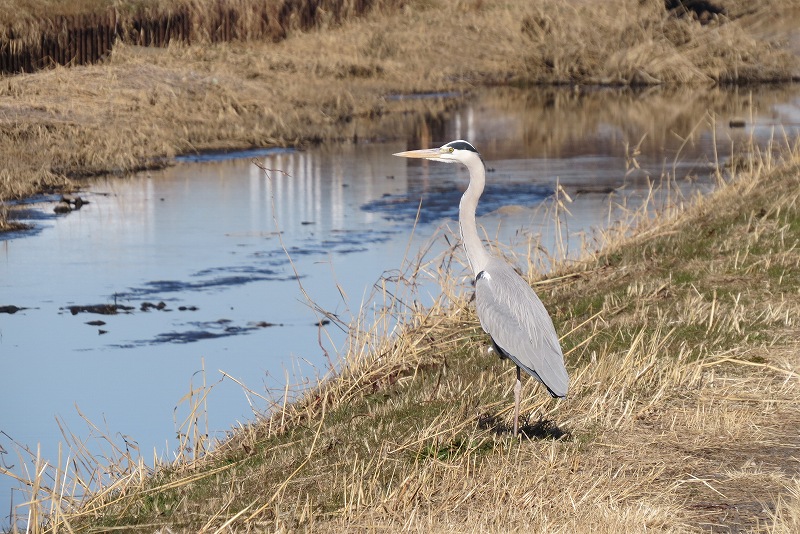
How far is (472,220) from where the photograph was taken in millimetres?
5949

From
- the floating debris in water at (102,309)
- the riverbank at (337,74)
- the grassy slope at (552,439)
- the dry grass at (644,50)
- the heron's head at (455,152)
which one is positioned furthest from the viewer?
the dry grass at (644,50)

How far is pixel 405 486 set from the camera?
16.3 feet

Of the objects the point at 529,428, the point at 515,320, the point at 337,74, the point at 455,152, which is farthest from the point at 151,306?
the point at 337,74

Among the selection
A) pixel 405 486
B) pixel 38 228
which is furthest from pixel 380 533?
pixel 38 228

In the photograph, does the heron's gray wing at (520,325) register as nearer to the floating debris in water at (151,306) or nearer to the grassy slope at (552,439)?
the grassy slope at (552,439)

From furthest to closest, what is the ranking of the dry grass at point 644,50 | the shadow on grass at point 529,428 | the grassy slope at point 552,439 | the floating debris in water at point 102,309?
the dry grass at point 644,50
the floating debris in water at point 102,309
the shadow on grass at point 529,428
the grassy slope at point 552,439

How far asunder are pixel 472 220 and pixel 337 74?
1938cm

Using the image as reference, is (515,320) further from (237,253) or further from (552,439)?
(237,253)

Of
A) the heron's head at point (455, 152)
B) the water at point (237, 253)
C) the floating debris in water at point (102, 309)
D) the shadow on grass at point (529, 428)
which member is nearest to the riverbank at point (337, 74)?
the water at point (237, 253)

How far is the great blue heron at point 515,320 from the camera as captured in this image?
17.7ft

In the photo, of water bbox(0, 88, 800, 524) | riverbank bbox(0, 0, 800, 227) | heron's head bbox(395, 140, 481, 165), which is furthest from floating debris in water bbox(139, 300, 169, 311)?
heron's head bbox(395, 140, 481, 165)

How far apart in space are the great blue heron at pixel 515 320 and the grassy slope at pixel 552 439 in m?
0.34

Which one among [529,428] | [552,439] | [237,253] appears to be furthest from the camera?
[237,253]

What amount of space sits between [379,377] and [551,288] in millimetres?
2302
